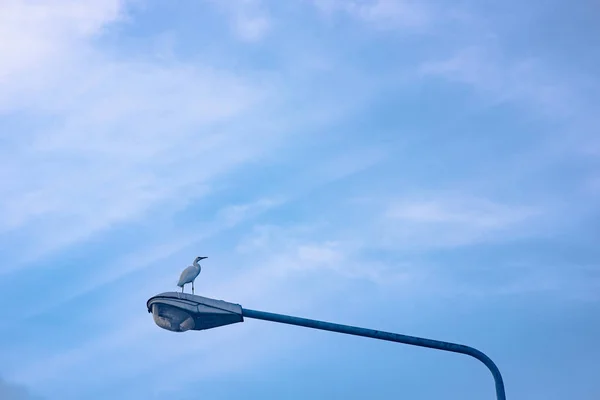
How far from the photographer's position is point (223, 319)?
40.4ft

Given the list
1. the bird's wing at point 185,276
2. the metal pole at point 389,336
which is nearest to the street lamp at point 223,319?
the metal pole at point 389,336

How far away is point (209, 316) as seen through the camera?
12.3 meters

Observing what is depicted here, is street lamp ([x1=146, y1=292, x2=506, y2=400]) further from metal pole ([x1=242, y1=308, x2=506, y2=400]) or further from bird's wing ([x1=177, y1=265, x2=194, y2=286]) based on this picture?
bird's wing ([x1=177, y1=265, x2=194, y2=286])

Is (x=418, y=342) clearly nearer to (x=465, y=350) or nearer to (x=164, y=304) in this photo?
(x=465, y=350)

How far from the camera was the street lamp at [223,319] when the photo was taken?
1191 centimetres

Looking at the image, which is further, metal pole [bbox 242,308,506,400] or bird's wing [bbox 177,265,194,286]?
bird's wing [bbox 177,265,194,286]

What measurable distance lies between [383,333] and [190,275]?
258 inches

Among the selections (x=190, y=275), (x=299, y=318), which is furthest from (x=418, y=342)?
(x=190, y=275)

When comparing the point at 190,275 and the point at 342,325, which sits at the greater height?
the point at 190,275

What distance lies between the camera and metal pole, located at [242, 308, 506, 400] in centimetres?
1188

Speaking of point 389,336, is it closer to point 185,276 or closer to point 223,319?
point 223,319

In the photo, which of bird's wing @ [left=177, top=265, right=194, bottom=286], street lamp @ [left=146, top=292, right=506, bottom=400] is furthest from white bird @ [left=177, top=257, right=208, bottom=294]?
street lamp @ [left=146, top=292, right=506, bottom=400]

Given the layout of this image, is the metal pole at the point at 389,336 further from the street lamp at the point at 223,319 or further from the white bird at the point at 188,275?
the white bird at the point at 188,275

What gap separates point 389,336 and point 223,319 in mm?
2144
